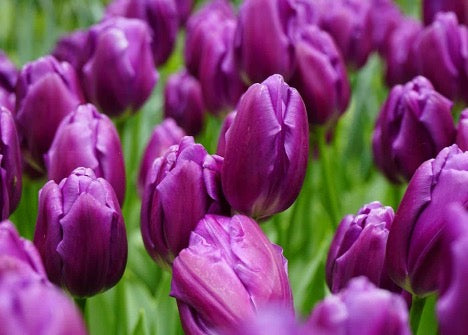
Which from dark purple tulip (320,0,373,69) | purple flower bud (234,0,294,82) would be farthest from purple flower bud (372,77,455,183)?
dark purple tulip (320,0,373,69)

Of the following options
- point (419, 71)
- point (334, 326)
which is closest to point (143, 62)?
point (419, 71)

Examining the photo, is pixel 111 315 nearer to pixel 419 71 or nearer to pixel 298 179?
pixel 298 179

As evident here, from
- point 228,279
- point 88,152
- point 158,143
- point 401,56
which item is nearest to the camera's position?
point 228,279

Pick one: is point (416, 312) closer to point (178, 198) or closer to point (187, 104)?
point (178, 198)

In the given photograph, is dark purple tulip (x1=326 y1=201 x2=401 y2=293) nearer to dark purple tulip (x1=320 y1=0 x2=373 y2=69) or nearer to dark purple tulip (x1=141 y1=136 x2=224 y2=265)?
dark purple tulip (x1=141 y1=136 x2=224 y2=265)

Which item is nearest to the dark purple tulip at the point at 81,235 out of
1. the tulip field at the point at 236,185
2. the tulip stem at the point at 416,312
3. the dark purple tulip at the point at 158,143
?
the tulip field at the point at 236,185

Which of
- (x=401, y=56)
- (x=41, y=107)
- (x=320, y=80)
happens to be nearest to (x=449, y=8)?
(x=401, y=56)
